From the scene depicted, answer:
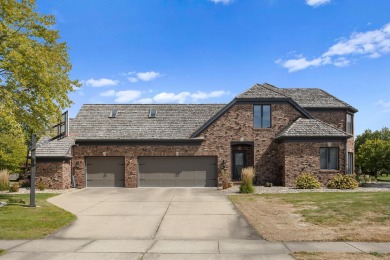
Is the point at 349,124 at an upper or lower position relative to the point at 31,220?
upper

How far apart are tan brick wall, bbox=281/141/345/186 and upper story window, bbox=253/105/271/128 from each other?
277cm

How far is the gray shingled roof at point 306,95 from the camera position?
25.6 metres

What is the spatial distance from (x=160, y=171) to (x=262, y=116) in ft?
28.8

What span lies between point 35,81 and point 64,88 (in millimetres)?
2048

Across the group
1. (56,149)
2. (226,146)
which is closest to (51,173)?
(56,149)

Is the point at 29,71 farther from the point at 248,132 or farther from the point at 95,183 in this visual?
the point at 248,132

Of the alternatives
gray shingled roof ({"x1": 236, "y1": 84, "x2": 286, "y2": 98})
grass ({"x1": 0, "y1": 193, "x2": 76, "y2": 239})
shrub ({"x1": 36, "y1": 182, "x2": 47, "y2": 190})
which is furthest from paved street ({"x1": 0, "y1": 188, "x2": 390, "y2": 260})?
gray shingled roof ({"x1": 236, "y1": 84, "x2": 286, "y2": 98})

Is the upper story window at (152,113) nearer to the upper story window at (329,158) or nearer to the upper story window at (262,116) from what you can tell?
the upper story window at (262,116)

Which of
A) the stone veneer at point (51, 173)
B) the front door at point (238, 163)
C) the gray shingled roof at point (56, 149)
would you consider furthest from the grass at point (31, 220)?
the front door at point (238, 163)

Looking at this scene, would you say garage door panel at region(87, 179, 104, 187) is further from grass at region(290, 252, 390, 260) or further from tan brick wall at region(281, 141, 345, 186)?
grass at region(290, 252, 390, 260)

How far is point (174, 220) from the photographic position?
40.4 ft

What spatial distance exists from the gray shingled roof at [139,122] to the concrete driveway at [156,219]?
27.5 ft

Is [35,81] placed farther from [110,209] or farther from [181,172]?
[181,172]

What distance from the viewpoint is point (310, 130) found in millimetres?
23766
